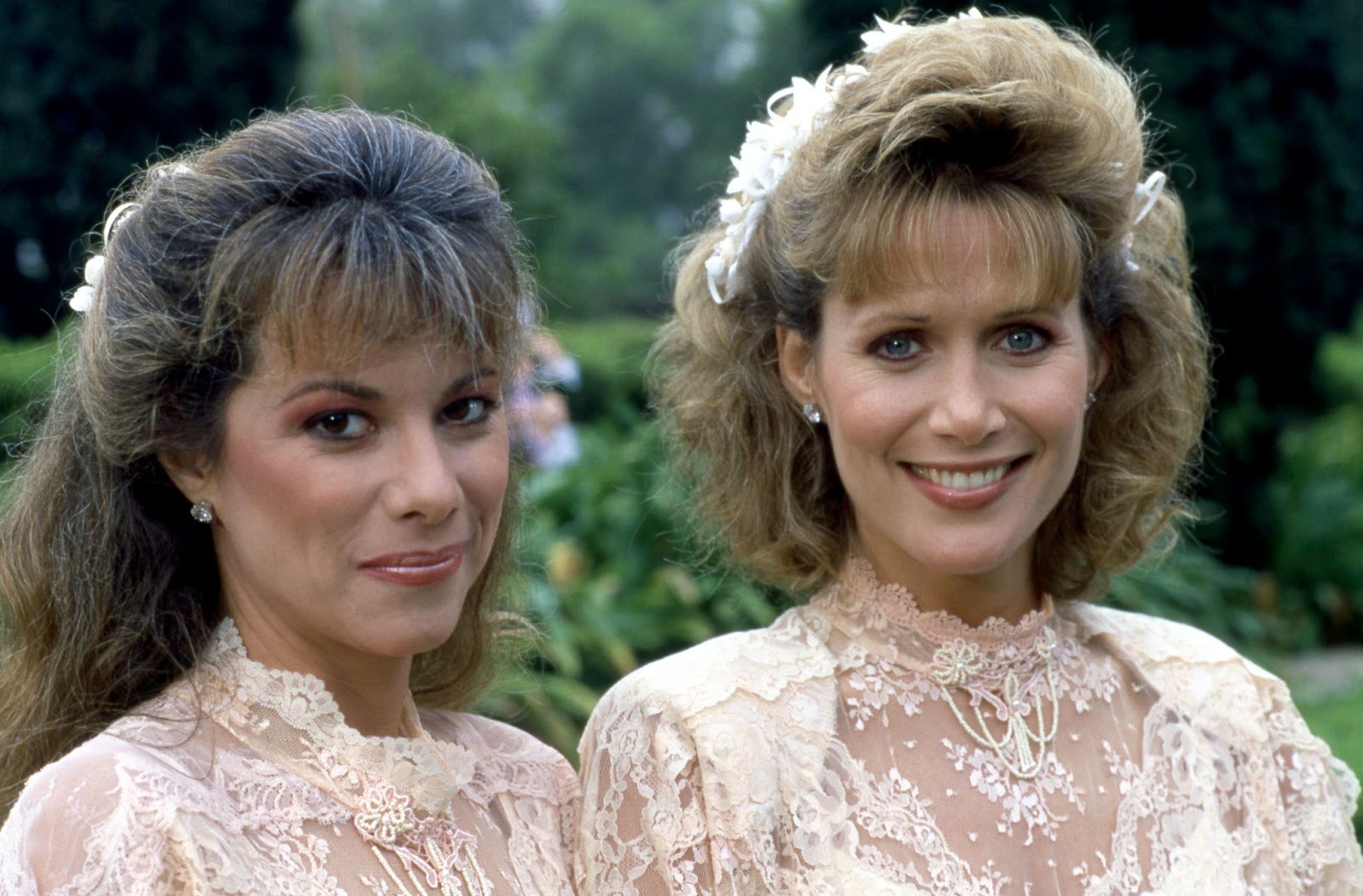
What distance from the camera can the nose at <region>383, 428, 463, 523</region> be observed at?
83.7 inches

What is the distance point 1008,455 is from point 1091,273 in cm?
37

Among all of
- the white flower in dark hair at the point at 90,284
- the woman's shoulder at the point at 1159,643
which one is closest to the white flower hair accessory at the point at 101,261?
the white flower in dark hair at the point at 90,284

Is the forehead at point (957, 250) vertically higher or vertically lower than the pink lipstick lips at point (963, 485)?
higher

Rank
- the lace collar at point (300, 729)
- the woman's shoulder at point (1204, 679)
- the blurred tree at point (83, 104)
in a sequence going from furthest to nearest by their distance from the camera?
the blurred tree at point (83, 104)
the woman's shoulder at point (1204, 679)
the lace collar at point (300, 729)

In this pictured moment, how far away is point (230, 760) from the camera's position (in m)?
2.14

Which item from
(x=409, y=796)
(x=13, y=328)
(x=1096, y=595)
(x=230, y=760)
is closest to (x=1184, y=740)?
(x=1096, y=595)

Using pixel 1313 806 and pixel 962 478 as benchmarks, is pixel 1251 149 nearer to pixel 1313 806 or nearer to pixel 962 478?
pixel 1313 806

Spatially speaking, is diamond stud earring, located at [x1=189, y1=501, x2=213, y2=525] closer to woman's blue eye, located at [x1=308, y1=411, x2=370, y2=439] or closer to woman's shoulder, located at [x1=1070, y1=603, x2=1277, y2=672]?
woman's blue eye, located at [x1=308, y1=411, x2=370, y2=439]

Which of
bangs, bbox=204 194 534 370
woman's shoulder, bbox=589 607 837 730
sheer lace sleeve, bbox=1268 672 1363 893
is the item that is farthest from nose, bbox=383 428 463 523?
sheer lace sleeve, bbox=1268 672 1363 893

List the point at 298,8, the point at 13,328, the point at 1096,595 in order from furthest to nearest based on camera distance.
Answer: the point at 298,8
the point at 13,328
the point at 1096,595

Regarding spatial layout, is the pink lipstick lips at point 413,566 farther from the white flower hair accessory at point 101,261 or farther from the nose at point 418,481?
the white flower hair accessory at point 101,261

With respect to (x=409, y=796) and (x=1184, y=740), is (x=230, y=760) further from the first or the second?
(x=1184, y=740)

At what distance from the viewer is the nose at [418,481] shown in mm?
2125

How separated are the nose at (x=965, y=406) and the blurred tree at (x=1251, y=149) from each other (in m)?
4.91
